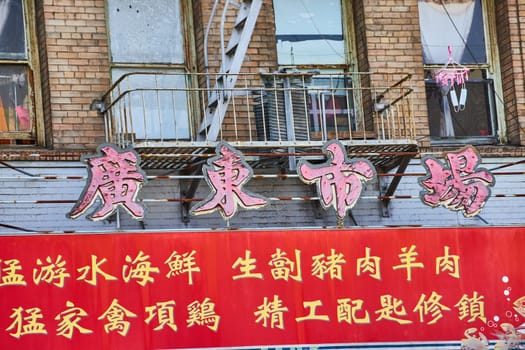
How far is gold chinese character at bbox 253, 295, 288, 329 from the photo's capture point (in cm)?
1318

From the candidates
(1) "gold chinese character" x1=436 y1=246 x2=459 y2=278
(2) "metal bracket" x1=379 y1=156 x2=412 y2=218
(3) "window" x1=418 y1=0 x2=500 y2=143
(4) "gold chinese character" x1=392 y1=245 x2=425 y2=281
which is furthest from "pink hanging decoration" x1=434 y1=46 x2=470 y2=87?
(4) "gold chinese character" x1=392 y1=245 x2=425 y2=281

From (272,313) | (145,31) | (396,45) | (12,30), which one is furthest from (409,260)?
(12,30)

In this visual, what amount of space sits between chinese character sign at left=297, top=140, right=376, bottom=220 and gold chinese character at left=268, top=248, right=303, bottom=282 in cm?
64

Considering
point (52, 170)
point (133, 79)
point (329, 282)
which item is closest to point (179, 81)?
point (133, 79)

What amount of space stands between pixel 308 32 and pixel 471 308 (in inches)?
154

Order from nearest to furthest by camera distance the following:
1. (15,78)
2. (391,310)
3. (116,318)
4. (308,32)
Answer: (116,318) < (391,310) < (15,78) < (308,32)

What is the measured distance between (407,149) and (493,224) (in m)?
1.47

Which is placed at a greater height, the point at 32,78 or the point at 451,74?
the point at 32,78

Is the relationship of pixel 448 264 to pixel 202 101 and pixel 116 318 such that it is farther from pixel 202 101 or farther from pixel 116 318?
pixel 116 318

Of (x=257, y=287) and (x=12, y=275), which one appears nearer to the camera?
(x=12, y=275)

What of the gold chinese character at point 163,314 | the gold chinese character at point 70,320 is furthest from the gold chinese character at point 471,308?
the gold chinese character at point 70,320

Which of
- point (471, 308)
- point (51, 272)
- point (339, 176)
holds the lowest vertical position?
point (471, 308)

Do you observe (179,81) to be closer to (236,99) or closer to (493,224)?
(236,99)

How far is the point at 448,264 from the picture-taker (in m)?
13.9
